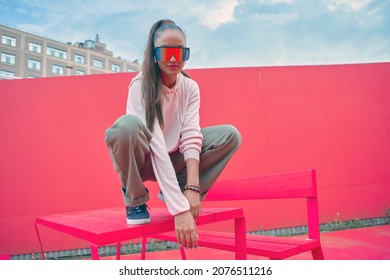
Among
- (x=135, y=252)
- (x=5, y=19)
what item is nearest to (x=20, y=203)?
(x=135, y=252)

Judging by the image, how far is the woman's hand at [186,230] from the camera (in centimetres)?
81

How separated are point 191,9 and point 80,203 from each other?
7.34 feet

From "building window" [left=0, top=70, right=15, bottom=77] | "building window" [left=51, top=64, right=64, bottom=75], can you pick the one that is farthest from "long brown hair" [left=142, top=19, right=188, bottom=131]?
"building window" [left=51, top=64, right=64, bottom=75]

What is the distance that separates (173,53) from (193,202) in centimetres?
49

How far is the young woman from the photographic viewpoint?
2.75 ft

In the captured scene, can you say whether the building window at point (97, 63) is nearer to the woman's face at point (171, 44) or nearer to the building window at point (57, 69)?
the building window at point (57, 69)

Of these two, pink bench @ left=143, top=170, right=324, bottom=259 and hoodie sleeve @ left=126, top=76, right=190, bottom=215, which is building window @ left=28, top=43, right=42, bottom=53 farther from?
hoodie sleeve @ left=126, top=76, right=190, bottom=215

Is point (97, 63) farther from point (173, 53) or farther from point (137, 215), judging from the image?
point (137, 215)

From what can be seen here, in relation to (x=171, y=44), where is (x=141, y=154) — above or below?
below

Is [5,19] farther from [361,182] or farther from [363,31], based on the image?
[361,182]

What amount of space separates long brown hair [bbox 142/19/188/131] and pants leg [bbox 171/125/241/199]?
18 cm

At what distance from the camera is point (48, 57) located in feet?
87.6

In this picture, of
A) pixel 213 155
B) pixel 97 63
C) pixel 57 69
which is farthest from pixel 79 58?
pixel 213 155
